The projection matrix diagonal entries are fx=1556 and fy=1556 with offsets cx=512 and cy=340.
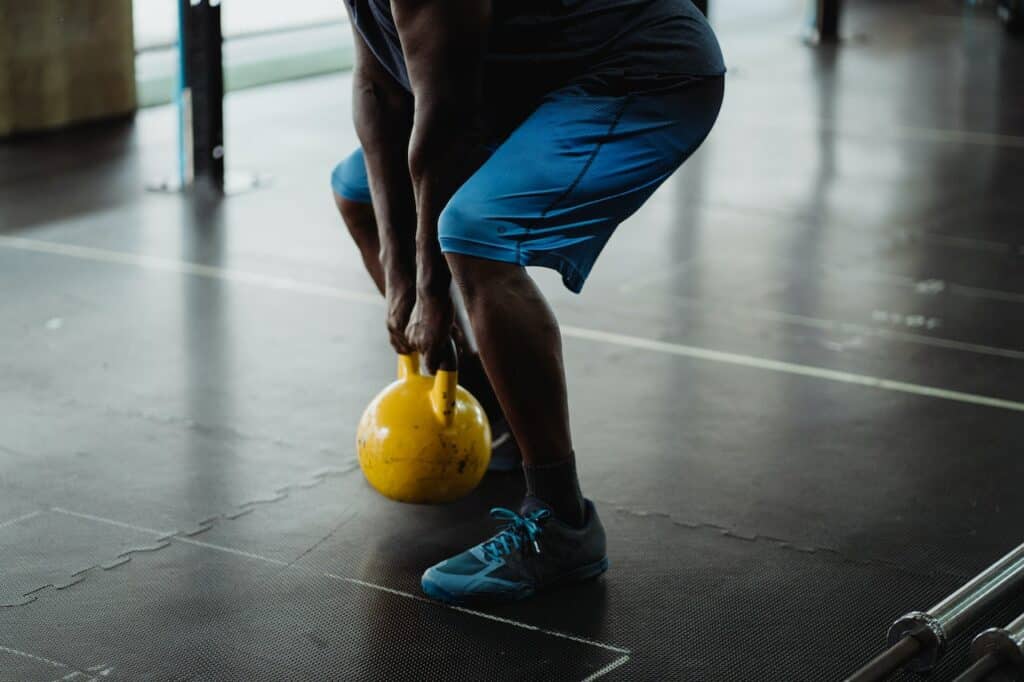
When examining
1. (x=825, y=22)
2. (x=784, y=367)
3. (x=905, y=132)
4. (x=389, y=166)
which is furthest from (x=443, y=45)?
(x=825, y=22)

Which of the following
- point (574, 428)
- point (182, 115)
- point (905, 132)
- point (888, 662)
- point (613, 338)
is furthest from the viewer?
point (905, 132)

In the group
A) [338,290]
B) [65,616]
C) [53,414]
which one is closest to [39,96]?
[338,290]

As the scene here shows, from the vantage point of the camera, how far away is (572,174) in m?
2.66

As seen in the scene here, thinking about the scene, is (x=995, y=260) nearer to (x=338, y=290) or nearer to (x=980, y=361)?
(x=980, y=361)

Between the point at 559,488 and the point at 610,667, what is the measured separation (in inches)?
15.5

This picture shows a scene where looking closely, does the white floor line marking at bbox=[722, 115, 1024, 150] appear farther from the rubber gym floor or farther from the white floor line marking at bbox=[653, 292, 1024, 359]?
the white floor line marking at bbox=[653, 292, 1024, 359]

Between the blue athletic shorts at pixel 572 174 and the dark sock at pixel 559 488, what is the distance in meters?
0.32

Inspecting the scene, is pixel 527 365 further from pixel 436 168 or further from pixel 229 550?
pixel 229 550

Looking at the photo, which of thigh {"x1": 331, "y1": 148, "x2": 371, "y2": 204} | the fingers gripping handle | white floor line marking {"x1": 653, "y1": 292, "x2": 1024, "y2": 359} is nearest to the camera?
the fingers gripping handle

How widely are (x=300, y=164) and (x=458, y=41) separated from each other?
4.23 metres

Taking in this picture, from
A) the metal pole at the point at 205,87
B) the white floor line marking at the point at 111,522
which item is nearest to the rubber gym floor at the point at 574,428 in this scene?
the white floor line marking at the point at 111,522

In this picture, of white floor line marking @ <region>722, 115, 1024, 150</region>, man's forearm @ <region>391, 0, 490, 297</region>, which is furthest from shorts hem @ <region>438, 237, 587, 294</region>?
white floor line marking @ <region>722, 115, 1024, 150</region>

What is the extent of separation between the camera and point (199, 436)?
139 inches

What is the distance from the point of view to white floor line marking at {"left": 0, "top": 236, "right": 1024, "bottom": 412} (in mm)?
3979
